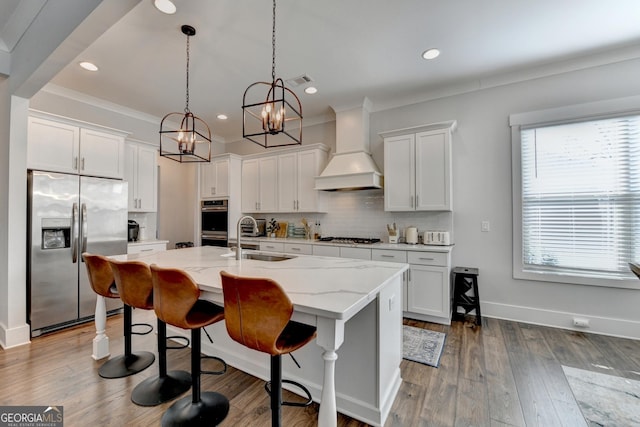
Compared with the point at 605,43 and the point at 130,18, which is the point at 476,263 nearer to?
the point at 605,43

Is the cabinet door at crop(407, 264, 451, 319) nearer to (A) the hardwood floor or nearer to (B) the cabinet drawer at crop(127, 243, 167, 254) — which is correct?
(A) the hardwood floor

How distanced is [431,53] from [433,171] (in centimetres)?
134

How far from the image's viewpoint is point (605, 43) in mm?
2797

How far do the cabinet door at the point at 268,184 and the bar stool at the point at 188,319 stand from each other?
3.21m

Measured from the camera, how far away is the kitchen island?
1283mm

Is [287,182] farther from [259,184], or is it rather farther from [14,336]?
[14,336]

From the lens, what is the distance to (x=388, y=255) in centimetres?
355

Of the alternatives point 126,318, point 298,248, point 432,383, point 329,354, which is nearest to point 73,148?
point 126,318

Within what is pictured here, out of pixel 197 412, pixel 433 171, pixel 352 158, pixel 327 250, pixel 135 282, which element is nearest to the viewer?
pixel 197 412

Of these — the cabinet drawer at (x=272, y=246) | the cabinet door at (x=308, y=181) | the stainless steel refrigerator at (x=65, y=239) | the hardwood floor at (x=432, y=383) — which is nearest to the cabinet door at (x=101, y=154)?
the stainless steel refrigerator at (x=65, y=239)

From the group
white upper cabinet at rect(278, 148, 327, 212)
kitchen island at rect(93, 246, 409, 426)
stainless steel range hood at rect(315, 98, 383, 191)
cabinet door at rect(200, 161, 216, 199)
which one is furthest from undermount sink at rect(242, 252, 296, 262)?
cabinet door at rect(200, 161, 216, 199)

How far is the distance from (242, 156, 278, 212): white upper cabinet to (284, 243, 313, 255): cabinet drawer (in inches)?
34.6

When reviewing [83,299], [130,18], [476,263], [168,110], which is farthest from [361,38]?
[83,299]

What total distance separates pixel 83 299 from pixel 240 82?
127 inches
